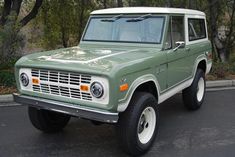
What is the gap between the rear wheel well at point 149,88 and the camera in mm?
4746

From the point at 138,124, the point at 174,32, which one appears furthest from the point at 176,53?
the point at 138,124

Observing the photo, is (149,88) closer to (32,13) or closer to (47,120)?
(47,120)

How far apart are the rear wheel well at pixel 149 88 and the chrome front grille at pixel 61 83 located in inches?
32.2

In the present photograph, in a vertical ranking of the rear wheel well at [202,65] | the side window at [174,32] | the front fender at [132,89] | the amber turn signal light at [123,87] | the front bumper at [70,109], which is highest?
the side window at [174,32]

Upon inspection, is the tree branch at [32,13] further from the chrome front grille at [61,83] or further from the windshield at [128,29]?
the chrome front grille at [61,83]

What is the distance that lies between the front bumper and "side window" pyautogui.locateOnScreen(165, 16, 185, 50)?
5.82ft

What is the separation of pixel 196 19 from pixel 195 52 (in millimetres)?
774

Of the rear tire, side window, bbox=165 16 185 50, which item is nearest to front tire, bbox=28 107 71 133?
side window, bbox=165 16 185 50

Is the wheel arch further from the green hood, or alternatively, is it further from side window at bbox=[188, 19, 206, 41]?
the green hood

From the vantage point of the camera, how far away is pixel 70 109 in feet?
14.1

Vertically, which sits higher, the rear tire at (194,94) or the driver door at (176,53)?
the driver door at (176,53)

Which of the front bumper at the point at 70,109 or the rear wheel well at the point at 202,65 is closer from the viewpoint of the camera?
the front bumper at the point at 70,109

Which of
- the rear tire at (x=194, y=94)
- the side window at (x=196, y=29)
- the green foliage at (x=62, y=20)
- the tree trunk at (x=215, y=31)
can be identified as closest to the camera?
the side window at (x=196, y=29)

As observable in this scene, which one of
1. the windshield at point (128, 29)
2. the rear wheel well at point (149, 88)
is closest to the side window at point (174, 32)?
the windshield at point (128, 29)
